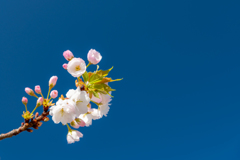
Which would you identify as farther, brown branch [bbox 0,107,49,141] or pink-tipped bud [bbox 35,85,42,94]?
pink-tipped bud [bbox 35,85,42,94]

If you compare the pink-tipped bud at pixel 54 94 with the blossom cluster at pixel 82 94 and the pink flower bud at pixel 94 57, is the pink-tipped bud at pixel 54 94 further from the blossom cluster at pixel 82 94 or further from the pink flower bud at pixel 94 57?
the pink flower bud at pixel 94 57

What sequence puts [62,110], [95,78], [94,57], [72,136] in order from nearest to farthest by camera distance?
[62,110]
[95,78]
[94,57]
[72,136]

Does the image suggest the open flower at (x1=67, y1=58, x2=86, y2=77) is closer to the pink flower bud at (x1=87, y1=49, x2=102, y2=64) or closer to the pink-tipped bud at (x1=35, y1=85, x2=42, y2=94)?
the pink flower bud at (x1=87, y1=49, x2=102, y2=64)

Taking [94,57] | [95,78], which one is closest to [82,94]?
[95,78]

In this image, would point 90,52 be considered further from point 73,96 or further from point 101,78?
point 73,96

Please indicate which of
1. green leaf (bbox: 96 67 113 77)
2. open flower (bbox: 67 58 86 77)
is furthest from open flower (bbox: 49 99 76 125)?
green leaf (bbox: 96 67 113 77)

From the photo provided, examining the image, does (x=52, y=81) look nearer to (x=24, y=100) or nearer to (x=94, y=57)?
(x=24, y=100)

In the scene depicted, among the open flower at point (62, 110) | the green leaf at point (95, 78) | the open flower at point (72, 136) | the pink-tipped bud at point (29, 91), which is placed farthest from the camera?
the open flower at point (72, 136)

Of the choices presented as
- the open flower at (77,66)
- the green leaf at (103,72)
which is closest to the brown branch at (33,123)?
the open flower at (77,66)

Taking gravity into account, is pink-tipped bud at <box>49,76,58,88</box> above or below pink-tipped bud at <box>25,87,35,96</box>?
above
